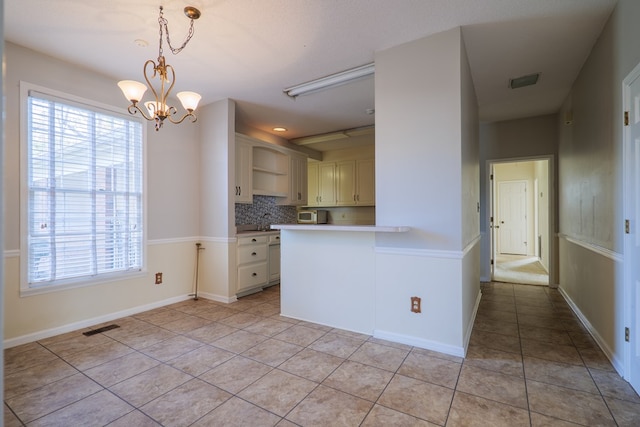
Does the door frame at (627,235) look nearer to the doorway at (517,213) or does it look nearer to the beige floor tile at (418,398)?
the beige floor tile at (418,398)

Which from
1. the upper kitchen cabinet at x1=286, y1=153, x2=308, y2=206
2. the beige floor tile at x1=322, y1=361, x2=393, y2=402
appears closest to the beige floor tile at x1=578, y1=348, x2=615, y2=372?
the beige floor tile at x1=322, y1=361, x2=393, y2=402

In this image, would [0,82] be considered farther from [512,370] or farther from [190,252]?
[190,252]

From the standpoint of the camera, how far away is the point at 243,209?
15.7 feet

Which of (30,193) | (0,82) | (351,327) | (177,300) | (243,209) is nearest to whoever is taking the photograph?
(0,82)

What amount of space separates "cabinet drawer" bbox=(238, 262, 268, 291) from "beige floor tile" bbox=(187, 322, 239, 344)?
3.26 feet

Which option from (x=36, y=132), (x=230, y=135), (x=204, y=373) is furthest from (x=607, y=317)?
(x=36, y=132)

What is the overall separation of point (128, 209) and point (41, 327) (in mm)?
1315

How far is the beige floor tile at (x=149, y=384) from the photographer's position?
6.19 ft

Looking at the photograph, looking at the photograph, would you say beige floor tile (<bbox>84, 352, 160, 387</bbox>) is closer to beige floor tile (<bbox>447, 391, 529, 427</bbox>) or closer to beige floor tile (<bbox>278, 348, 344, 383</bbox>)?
beige floor tile (<bbox>278, 348, 344, 383</bbox>)

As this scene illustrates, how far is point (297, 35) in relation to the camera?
2500 millimetres

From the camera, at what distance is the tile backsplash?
4777mm

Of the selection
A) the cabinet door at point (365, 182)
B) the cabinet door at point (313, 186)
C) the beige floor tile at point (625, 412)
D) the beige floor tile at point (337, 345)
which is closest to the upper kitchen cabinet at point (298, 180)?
the cabinet door at point (313, 186)

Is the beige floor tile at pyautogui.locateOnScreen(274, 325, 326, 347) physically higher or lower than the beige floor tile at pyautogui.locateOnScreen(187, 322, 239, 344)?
higher

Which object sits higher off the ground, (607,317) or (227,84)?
(227,84)
